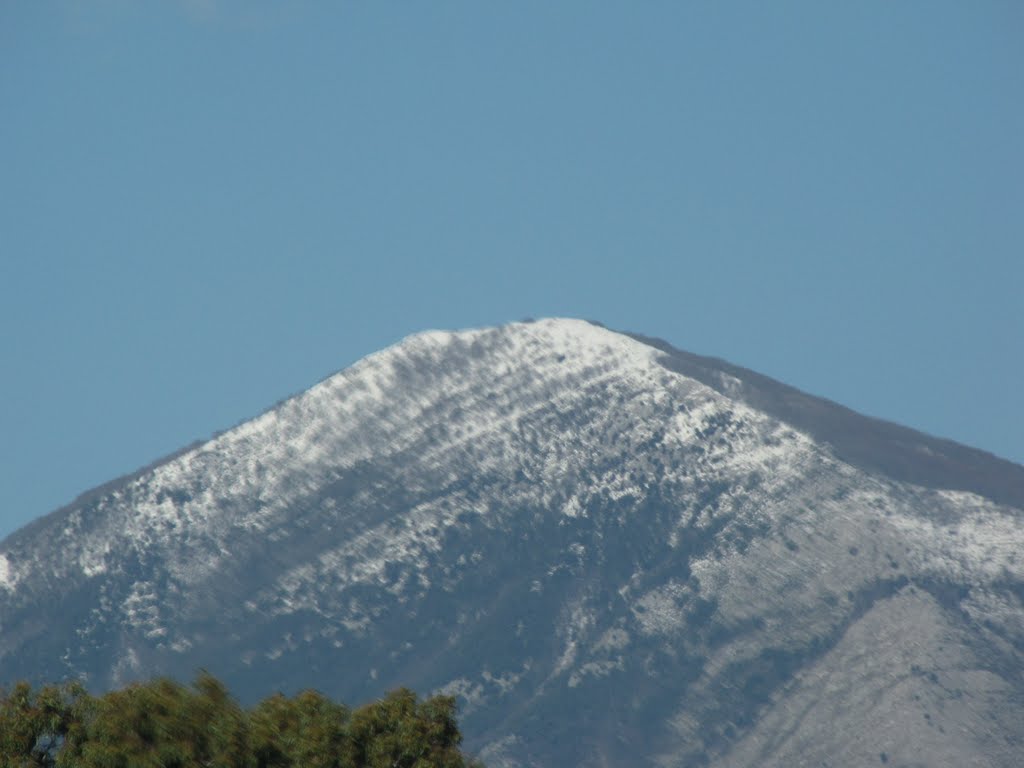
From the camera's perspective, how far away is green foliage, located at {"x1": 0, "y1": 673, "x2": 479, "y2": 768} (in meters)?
75.3

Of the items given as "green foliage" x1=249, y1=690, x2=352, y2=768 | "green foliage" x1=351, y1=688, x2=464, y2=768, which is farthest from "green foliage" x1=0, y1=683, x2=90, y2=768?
"green foliage" x1=351, y1=688, x2=464, y2=768

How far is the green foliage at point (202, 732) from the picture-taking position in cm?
7531

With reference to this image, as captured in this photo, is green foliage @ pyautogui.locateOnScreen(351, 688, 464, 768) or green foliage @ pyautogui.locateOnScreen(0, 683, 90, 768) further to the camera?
green foliage @ pyautogui.locateOnScreen(351, 688, 464, 768)

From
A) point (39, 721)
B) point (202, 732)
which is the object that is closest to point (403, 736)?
point (202, 732)

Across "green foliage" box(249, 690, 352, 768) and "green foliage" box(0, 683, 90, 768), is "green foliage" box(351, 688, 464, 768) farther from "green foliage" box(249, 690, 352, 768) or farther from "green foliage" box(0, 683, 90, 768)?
"green foliage" box(0, 683, 90, 768)

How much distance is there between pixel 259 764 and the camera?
76.8 m

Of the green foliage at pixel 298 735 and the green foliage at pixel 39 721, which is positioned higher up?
the green foliage at pixel 39 721

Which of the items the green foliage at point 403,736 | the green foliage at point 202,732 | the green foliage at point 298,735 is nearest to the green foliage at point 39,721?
the green foliage at point 202,732

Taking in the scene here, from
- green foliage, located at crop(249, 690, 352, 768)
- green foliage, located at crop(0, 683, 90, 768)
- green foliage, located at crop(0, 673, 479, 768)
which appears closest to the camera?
green foliage, located at crop(0, 673, 479, 768)

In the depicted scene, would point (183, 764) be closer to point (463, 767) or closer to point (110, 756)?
point (110, 756)

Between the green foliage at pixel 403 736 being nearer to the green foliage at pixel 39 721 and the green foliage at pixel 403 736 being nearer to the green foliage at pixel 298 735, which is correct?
the green foliage at pixel 298 735

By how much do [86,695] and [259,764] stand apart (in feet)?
26.3

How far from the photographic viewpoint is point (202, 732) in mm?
77375

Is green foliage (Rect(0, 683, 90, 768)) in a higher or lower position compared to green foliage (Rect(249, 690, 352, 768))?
higher
